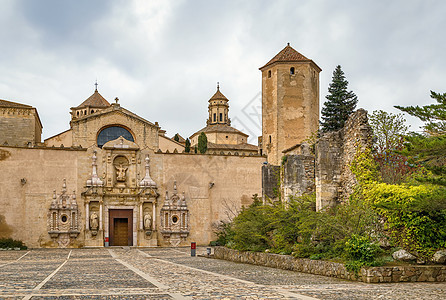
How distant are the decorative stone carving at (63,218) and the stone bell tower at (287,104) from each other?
15921 millimetres

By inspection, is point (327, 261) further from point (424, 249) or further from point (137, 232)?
point (137, 232)

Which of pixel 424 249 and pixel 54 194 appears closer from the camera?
pixel 424 249

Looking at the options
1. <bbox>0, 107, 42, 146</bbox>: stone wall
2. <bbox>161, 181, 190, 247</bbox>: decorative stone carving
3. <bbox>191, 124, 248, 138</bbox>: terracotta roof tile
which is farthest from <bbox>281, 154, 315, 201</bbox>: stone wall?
<bbox>191, 124, 248, 138</bbox>: terracotta roof tile

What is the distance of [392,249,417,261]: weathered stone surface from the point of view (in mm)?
12531

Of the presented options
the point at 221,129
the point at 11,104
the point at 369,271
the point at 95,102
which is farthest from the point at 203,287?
the point at 221,129

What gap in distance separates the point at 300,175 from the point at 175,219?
1750 centimetres

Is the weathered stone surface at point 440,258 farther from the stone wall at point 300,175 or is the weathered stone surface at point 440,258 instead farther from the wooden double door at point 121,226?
the wooden double door at point 121,226

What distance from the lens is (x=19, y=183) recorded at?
Answer: 3419cm

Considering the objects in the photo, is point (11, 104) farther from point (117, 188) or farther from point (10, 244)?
point (10, 244)

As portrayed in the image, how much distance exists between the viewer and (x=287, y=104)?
43844 mm

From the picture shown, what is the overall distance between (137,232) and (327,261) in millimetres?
24284

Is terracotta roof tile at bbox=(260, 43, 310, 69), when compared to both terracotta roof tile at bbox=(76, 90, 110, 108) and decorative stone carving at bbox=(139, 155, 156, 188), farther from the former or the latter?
terracotta roof tile at bbox=(76, 90, 110, 108)

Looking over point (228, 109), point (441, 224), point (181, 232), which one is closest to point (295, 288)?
point (441, 224)

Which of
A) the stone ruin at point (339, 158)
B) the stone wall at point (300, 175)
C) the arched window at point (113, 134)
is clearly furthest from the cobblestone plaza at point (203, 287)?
the arched window at point (113, 134)
